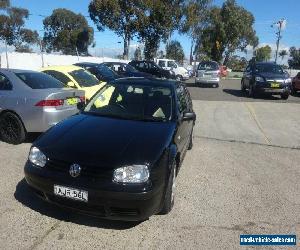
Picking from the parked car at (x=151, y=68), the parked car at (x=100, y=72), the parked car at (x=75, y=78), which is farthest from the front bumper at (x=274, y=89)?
the parked car at (x=75, y=78)

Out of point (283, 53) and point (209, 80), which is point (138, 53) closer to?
point (209, 80)

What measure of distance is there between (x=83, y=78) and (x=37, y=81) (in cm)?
259

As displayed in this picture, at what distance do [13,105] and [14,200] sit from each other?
2915 mm

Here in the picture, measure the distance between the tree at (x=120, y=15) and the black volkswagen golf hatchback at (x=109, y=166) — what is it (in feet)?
106

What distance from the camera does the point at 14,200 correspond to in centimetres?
491

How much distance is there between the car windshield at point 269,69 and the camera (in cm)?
1966

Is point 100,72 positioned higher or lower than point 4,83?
lower

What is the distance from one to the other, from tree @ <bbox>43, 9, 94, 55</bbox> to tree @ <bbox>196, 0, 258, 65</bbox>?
24.8 m

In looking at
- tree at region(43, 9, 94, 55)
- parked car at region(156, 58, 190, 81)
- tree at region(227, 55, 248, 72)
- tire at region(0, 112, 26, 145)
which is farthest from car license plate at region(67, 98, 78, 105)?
tree at region(43, 9, 94, 55)

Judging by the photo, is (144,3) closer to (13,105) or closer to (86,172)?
(13,105)

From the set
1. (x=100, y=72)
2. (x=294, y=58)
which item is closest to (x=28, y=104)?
(x=100, y=72)

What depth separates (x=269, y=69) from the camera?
19766 millimetres

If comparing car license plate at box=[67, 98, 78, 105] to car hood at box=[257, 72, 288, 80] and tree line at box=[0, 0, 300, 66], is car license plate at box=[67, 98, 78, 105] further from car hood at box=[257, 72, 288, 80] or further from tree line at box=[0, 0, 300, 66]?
tree line at box=[0, 0, 300, 66]

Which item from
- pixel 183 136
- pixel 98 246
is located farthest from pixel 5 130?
pixel 98 246
